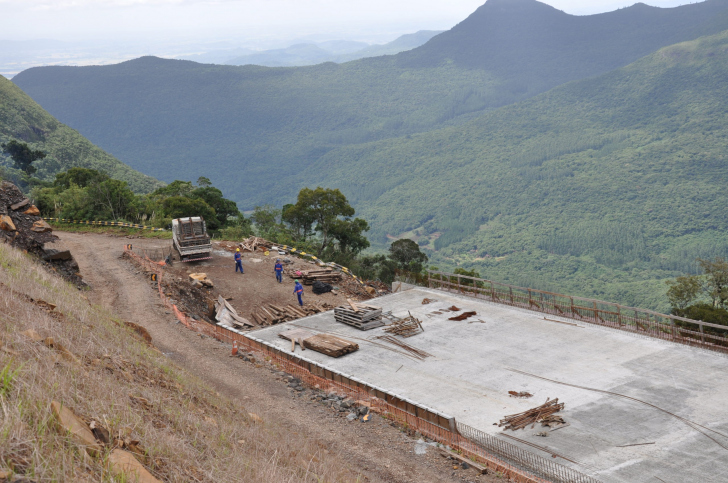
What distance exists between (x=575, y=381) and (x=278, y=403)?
33.1 ft

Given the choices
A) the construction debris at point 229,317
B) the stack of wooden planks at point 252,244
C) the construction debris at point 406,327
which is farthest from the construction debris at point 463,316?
the stack of wooden planks at point 252,244

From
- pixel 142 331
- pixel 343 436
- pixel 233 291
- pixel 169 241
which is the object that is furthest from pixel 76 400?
pixel 169 241

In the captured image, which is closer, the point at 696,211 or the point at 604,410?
the point at 604,410

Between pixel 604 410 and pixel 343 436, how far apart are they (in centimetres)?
821

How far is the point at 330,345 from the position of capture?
22781mm

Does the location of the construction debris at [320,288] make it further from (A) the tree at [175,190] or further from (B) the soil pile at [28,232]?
(A) the tree at [175,190]

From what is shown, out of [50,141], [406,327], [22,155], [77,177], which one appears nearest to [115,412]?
[406,327]

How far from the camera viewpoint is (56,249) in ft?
83.6

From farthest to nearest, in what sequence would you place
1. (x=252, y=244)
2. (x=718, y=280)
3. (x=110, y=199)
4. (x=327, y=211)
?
(x=327, y=211)
(x=110, y=199)
(x=718, y=280)
(x=252, y=244)

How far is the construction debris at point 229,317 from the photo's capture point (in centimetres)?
2728

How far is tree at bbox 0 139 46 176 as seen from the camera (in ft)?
275

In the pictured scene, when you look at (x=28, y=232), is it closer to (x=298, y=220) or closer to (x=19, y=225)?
(x=19, y=225)

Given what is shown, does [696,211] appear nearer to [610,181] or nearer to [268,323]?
[610,181]

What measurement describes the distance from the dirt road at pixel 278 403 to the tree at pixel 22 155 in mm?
67628
